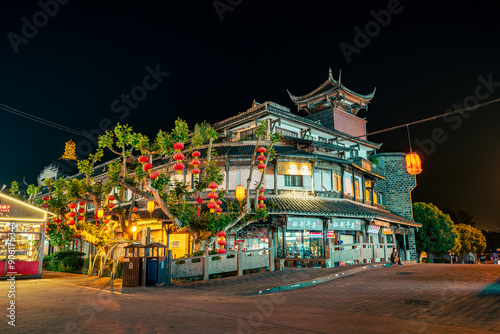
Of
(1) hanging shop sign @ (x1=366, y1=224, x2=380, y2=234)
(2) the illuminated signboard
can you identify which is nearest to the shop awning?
(1) hanging shop sign @ (x1=366, y1=224, x2=380, y2=234)

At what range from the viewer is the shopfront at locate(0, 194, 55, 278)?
16688 mm

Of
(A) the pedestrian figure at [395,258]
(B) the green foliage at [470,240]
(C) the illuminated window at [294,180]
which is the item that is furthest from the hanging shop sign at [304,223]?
(B) the green foliage at [470,240]

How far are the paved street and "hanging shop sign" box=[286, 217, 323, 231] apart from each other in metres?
9.45

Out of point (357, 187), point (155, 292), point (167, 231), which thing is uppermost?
point (357, 187)

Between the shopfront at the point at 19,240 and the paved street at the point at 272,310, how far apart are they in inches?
312

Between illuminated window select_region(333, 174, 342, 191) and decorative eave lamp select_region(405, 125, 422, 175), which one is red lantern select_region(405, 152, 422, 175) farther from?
illuminated window select_region(333, 174, 342, 191)

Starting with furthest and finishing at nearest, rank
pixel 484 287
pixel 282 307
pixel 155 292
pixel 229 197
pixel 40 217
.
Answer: pixel 229 197
pixel 40 217
pixel 155 292
pixel 484 287
pixel 282 307

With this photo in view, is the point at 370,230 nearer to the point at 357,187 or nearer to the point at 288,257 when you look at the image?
the point at 357,187

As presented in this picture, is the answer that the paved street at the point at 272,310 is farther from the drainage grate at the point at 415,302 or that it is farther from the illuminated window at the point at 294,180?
the illuminated window at the point at 294,180

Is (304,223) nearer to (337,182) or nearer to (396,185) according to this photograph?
(337,182)

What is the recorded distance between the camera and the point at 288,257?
71.3ft

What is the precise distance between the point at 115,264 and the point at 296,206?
34.1ft

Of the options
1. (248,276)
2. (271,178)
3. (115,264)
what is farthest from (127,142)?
(271,178)

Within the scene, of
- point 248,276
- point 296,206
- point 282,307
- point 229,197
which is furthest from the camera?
point 229,197
